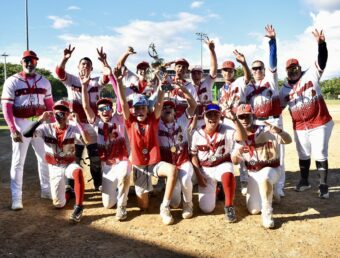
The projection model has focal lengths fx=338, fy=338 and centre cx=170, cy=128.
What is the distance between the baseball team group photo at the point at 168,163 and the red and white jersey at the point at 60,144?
0.02 m

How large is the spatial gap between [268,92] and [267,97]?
3.5 inches

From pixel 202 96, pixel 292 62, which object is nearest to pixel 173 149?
pixel 202 96

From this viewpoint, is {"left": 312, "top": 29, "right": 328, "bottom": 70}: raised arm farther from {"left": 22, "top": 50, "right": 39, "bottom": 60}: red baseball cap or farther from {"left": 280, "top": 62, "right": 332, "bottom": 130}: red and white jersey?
{"left": 22, "top": 50, "right": 39, "bottom": 60}: red baseball cap

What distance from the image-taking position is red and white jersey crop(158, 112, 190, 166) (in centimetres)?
529

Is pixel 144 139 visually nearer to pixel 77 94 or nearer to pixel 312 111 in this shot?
pixel 77 94

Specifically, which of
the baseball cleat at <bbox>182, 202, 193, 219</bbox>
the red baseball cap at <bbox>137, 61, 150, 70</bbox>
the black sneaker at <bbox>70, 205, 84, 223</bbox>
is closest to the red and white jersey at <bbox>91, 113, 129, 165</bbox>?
the black sneaker at <bbox>70, 205, 84, 223</bbox>

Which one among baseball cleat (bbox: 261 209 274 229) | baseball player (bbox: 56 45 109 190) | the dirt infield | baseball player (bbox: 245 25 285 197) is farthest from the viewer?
baseball player (bbox: 56 45 109 190)

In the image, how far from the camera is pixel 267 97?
225 inches

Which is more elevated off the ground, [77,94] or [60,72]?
[60,72]

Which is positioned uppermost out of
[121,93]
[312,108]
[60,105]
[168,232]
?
[121,93]

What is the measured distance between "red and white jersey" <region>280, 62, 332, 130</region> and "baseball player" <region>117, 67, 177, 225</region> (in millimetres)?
2597

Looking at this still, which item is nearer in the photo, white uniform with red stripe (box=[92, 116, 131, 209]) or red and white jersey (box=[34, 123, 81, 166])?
white uniform with red stripe (box=[92, 116, 131, 209])

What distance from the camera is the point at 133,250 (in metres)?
3.97

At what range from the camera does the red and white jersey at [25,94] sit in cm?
535
